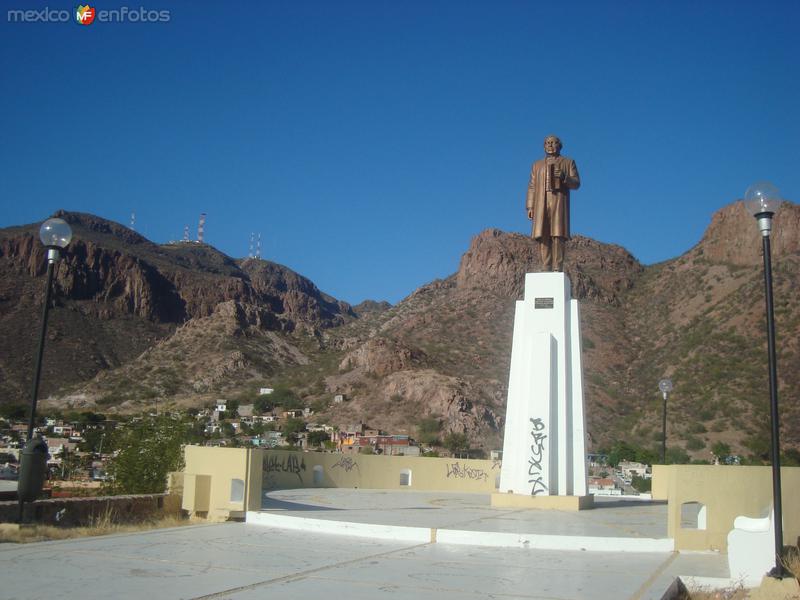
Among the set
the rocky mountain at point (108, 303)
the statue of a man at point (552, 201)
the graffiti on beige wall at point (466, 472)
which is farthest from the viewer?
the rocky mountain at point (108, 303)

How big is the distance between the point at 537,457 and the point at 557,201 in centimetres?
633

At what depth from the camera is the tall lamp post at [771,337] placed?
8594 millimetres

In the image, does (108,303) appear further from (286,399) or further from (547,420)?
(547,420)

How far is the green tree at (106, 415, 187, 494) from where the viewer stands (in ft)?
60.0

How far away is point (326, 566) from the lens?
30.7 feet

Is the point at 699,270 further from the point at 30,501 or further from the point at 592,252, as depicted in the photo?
the point at 30,501

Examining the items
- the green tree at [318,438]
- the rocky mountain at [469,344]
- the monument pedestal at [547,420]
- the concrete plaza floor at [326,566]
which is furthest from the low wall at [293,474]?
the green tree at [318,438]

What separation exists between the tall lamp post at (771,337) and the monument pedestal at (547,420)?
8.66 m

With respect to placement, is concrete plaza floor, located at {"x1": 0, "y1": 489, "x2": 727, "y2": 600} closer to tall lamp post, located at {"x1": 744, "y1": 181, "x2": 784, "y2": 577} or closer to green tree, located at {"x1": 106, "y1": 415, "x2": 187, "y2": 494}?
tall lamp post, located at {"x1": 744, "y1": 181, "x2": 784, "y2": 577}

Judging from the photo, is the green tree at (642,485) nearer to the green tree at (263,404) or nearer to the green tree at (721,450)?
the green tree at (721,450)

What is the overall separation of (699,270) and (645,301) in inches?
242

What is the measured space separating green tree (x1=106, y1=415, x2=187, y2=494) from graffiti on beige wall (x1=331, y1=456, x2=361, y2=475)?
6.36m

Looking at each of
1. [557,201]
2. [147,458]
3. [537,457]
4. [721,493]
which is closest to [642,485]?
[537,457]

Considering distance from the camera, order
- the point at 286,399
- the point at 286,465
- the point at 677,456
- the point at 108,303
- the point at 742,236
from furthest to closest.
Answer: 1. the point at 108,303
2. the point at 742,236
3. the point at 286,399
4. the point at 677,456
5. the point at 286,465
